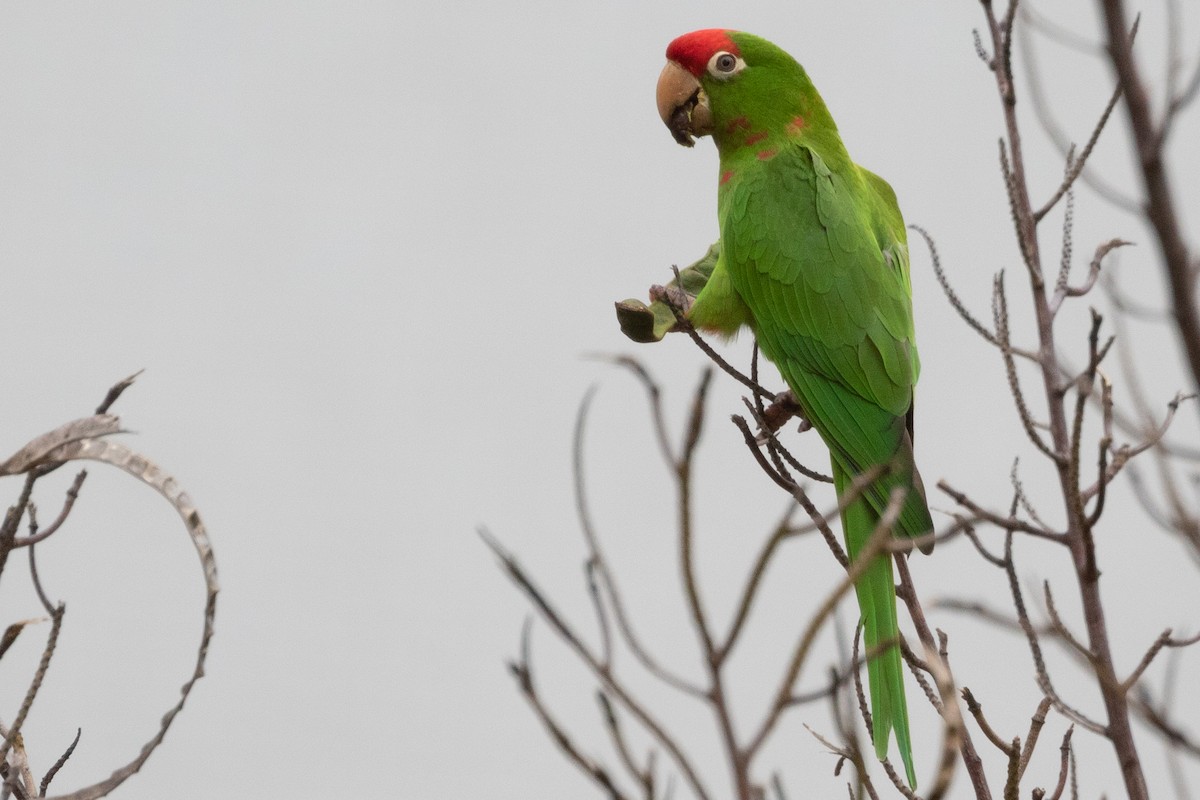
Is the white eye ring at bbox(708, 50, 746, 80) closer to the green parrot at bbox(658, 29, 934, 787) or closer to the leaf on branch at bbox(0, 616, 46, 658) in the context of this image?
the green parrot at bbox(658, 29, 934, 787)

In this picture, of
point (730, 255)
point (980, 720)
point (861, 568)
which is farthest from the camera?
point (730, 255)

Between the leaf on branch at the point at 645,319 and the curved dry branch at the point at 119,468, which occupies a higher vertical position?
the leaf on branch at the point at 645,319

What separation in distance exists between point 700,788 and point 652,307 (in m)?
1.85

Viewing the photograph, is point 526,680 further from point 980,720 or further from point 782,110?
point 782,110

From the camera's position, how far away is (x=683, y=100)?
Answer: 288 cm

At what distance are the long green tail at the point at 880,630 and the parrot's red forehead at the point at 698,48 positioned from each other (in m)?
1.06

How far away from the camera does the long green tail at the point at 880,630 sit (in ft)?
6.35

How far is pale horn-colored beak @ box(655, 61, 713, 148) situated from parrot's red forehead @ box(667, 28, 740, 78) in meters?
0.02

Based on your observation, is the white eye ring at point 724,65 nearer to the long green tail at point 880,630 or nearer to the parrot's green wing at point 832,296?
the parrot's green wing at point 832,296

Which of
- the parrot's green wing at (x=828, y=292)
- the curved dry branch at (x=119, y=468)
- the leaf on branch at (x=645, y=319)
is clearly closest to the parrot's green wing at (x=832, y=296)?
the parrot's green wing at (x=828, y=292)

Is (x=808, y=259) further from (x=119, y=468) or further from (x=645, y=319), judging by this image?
(x=119, y=468)

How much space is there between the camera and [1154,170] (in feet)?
2.13

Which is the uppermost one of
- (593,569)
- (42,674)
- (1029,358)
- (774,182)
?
(774,182)

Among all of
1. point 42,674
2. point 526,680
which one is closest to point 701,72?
point 42,674
